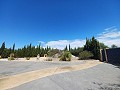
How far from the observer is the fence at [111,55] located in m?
26.5

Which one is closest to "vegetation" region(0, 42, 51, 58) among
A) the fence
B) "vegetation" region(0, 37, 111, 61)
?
"vegetation" region(0, 37, 111, 61)

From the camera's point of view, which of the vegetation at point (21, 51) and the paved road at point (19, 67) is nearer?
the paved road at point (19, 67)

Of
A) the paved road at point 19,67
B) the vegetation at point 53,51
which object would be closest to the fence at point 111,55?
the vegetation at point 53,51

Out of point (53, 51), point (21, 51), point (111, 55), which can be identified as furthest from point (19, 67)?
point (21, 51)

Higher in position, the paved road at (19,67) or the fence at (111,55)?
the fence at (111,55)

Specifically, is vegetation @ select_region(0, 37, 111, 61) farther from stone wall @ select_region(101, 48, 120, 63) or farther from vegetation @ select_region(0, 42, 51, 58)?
stone wall @ select_region(101, 48, 120, 63)

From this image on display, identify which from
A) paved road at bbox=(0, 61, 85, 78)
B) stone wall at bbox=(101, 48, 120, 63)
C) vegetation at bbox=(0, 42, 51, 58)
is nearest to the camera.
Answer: paved road at bbox=(0, 61, 85, 78)

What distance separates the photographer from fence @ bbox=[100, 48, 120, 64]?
87.0 ft

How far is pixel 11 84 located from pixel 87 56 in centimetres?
2847

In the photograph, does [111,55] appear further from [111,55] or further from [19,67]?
[19,67]

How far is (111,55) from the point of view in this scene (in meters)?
28.1

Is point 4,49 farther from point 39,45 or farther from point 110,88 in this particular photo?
point 110,88

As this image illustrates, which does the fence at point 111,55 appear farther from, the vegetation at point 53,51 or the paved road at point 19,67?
the paved road at point 19,67

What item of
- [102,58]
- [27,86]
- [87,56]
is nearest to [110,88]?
[27,86]
